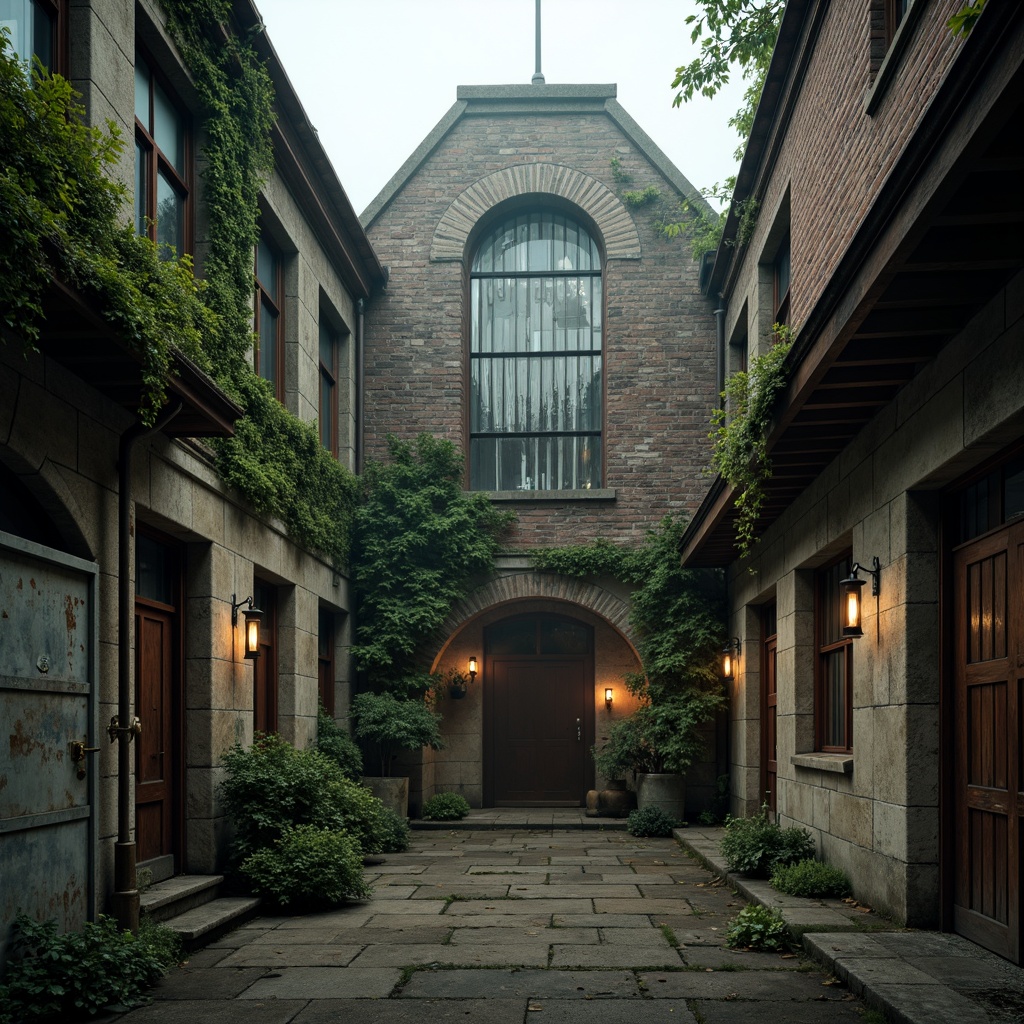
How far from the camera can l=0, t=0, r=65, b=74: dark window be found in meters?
6.51

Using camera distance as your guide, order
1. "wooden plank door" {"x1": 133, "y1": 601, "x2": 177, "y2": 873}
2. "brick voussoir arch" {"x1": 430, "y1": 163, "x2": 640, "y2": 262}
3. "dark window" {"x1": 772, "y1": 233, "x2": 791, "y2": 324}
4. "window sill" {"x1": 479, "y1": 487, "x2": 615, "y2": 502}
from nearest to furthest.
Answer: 1. "wooden plank door" {"x1": 133, "y1": 601, "x2": 177, "y2": 873}
2. "dark window" {"x1": 772, "y1": 233, "x2": 791, "y2": 324}
3. "window sill" {"x1": 479, "y1": 487, "x2": 615, "y2": 502}
4. "brick voussoir arch" {"x1": 430, "y1": 163, "x2": 640, "y2": 262}

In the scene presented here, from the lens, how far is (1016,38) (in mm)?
3713

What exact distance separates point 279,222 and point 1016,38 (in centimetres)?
900

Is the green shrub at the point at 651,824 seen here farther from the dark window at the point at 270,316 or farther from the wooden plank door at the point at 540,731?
the dark window at the point at 270,316

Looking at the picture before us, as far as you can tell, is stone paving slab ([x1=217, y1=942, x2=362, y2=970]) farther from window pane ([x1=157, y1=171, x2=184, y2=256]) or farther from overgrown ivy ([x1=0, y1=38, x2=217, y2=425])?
window pane ([x1=157, y1=171, x2=184, y2=256])

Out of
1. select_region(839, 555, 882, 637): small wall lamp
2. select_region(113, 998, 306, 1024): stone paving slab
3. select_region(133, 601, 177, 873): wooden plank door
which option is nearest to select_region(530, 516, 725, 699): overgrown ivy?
select_region(839, 555, 882, 637): small wall lamp

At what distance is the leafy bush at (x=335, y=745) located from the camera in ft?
42.8

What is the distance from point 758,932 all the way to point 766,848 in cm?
238

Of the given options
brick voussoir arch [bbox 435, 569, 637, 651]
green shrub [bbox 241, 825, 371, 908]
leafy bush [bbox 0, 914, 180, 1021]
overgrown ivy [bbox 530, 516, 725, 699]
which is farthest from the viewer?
brick voussoir arch [bbox 435, 569, 637, 651]

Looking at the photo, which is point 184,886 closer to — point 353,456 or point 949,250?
point 949,250

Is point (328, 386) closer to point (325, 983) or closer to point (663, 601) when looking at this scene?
point (663, 601)

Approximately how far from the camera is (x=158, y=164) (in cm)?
873

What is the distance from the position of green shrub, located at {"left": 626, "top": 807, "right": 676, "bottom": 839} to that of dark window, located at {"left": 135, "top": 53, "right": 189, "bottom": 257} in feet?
28.3

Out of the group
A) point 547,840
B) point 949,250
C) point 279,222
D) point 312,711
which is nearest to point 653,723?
point 547,840
